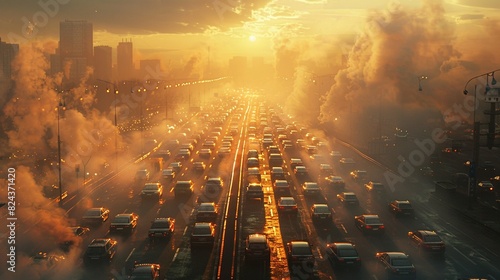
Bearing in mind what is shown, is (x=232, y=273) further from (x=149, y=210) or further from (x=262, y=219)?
(x=149, y=210)

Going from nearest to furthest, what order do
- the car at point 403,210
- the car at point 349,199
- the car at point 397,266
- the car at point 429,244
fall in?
the car at point 397,266
the car at point 429,244
the car at point 403,210
the car at point 349,199

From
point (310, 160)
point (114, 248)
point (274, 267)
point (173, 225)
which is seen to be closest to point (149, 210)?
point (173, 225)

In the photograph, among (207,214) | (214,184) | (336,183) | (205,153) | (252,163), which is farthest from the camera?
(205,153)

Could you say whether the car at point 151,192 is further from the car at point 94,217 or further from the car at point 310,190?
the car at point 310,190

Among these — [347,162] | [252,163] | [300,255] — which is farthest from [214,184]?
[300,255]

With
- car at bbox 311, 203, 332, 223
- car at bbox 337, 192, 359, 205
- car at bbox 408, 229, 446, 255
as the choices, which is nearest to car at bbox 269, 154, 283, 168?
car at bbox 337, 192, 359, 205

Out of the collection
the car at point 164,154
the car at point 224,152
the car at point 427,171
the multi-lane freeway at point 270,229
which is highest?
the car at point 224,152

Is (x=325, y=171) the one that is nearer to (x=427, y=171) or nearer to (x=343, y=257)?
(x=427, y=171)

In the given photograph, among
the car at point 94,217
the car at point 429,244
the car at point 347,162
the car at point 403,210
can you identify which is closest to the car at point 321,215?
the car at point 403,210
